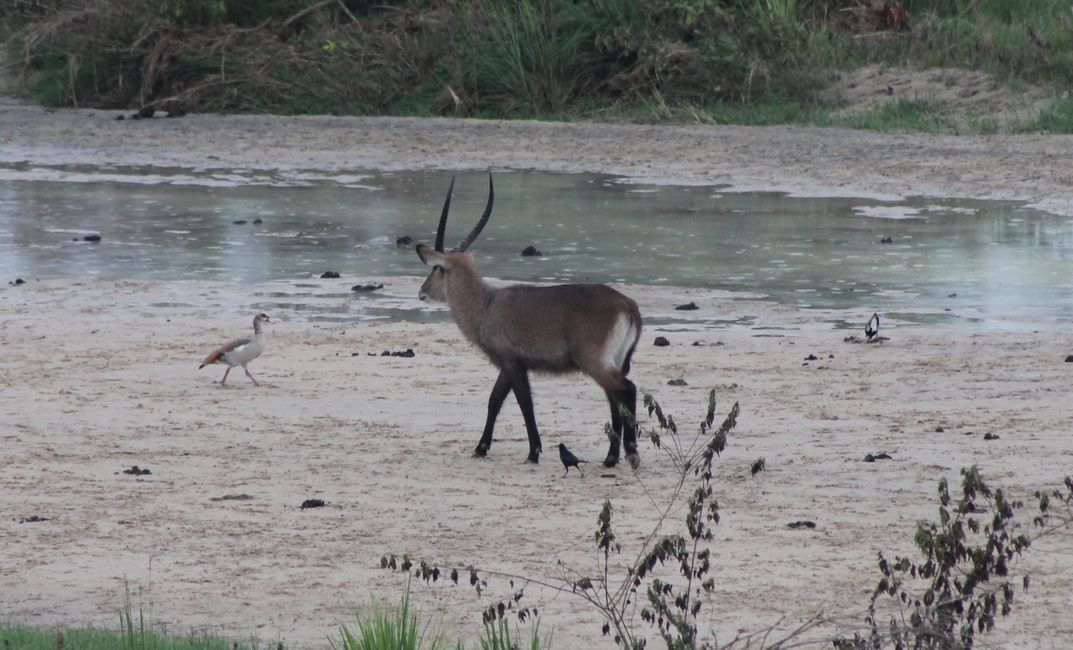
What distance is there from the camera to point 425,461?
7312 millimetres

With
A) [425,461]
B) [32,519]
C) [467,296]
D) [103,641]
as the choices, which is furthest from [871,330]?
[103,641]

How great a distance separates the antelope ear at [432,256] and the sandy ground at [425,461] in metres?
0.74

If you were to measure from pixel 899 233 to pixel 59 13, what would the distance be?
1448cm

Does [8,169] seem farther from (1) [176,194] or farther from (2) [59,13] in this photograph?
(2) [59,13]

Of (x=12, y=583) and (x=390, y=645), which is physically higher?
(x=390, y=645)

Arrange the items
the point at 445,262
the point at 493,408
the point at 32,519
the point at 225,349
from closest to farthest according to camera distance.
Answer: the point at 32,519 → the point at 493,408 → the point at 445,262 → the point at 225,349

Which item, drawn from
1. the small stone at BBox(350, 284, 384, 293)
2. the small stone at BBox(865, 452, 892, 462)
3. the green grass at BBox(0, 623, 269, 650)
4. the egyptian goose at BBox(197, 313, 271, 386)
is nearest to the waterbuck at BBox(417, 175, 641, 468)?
the small stone at BBox(865, 452, 892, 462)

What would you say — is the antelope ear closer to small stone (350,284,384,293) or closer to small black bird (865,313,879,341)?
small black bird (865,313,879,341)

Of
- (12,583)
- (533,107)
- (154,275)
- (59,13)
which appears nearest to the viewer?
(12,583)

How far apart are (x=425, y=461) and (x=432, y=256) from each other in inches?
41.9

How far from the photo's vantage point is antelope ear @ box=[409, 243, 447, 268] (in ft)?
26.0

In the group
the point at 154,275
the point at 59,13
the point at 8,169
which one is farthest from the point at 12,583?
the point at 59,13

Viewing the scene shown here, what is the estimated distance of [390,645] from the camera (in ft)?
13.0

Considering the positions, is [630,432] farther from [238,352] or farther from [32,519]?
[238,352]
